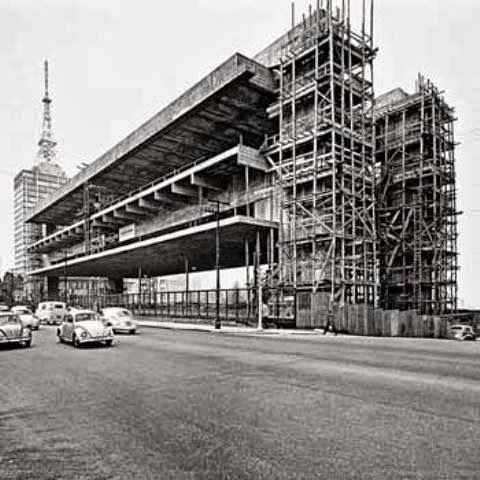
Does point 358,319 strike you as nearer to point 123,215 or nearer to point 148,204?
point 148,204

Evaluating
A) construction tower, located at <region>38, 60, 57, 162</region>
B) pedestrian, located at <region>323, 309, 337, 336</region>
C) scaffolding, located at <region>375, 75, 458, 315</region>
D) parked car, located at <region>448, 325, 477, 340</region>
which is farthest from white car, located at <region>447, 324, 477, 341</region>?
construction tower, located at <region>38, 60, 57, 162</region>

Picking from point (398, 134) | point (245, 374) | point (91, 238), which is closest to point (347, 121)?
point (398, 134)

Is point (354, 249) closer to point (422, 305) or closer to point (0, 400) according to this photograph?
point (422, 305)

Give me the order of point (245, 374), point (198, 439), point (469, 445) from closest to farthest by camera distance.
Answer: point (469, 445) < point (198, 439) < point (245, 374)

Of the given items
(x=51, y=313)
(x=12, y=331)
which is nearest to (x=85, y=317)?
(x=12, y=331)

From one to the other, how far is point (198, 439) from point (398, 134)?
41.6 m

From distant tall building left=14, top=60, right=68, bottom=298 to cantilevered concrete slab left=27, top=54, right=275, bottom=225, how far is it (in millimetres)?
38857

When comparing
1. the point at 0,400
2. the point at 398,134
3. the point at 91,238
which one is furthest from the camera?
the point at 91,238

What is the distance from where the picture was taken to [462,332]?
3469 cm

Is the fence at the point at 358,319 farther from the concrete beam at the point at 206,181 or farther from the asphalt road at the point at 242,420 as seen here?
A: the concrete beam at the point at 206,181

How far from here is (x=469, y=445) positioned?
19.6 ft

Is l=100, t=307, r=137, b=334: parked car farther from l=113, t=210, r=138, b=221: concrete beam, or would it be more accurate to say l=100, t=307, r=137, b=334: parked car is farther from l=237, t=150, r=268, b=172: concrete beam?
l=113, t=210, r=138, b=221: concrete beam

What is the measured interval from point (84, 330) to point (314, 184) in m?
19.3

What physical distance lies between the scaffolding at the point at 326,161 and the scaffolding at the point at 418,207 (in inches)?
172
